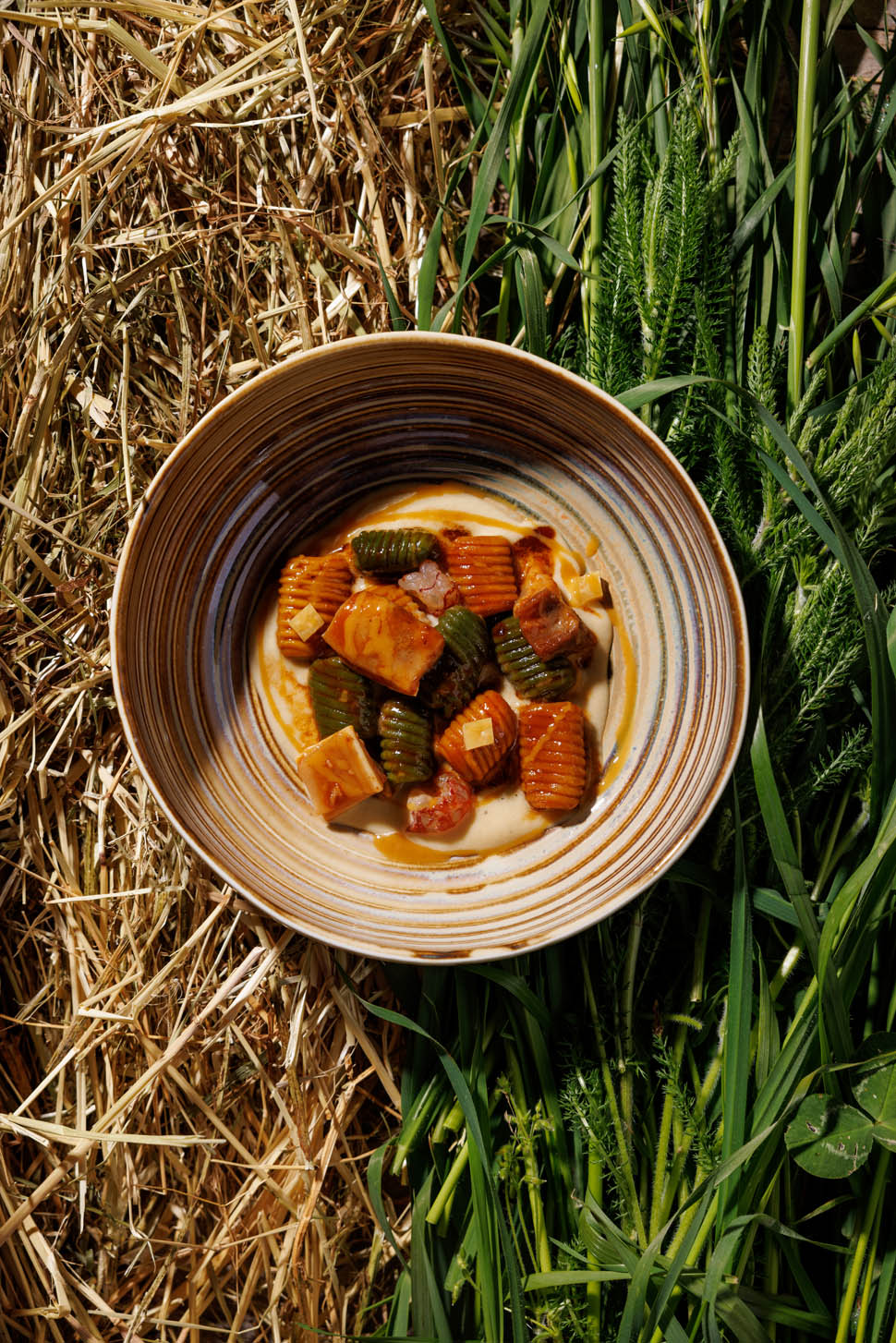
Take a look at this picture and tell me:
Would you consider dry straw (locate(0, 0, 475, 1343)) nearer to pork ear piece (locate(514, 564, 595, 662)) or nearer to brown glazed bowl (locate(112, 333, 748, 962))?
brown glazed bowl (locate(112, 333, 748, 962))

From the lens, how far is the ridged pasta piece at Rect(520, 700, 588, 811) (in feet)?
6.51

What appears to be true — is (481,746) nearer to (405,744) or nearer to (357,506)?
(405,744)

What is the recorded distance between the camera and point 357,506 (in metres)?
2.22

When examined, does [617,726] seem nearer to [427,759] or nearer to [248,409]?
[427,759]

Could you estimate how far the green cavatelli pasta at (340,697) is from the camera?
82.0 inches

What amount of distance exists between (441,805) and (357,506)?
0.71 metres

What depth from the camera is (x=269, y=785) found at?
217cm

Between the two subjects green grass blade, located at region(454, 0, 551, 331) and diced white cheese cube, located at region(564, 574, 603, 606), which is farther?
diced white cheese cube, located at region(564, 574, 603, 606)

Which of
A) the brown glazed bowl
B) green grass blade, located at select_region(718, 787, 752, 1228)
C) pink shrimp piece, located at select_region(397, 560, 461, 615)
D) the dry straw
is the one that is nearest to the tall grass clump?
green grass blade, located at select_region(718, 787, 752, 1228)

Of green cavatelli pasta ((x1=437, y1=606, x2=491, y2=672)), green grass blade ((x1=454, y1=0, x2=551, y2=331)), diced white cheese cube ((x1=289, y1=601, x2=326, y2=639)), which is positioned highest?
green grass blade ((x1=454, y1=0, x2=551, y2=331))

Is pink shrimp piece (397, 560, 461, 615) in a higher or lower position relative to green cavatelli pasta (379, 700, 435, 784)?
higher

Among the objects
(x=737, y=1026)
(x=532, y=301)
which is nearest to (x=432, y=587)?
(x=532, y=301)

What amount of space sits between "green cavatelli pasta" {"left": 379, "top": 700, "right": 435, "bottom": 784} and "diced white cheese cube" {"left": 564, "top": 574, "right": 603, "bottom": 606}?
421 millimetres

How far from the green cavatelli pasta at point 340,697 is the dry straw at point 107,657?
53 centimetres
